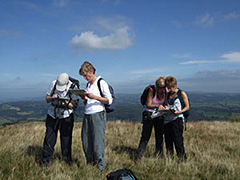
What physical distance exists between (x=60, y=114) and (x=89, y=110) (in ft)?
2.05

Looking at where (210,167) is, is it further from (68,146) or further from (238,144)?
(68,146)

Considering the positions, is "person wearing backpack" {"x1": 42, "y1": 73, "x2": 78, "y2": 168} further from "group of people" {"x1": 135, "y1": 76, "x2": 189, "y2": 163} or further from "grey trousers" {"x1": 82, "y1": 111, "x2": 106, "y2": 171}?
"group of people" {"x1": 135, "y1": 76, "x2": 189, "y2": 163}

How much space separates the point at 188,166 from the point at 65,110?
2.82 m

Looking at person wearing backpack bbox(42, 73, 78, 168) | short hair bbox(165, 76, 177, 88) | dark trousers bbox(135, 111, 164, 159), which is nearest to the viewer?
person wearing backpack bbox(42, 73, 78, 168)

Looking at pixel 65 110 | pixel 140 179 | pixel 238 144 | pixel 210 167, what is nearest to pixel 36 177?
pixel 65 110

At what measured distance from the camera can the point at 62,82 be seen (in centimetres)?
348

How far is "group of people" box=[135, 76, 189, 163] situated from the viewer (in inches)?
158

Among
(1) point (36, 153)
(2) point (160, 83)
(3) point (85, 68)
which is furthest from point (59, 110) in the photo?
(2) point (160, 83)

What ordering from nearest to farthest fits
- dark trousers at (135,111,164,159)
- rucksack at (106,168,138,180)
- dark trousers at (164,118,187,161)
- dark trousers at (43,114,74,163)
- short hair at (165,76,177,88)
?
1. rucksack at (106,168,138,180)
2. dark trousers at (43,114,74,163)
3. short hair at (165,76,177,88)
4. dark trousers at (164,118,187,161)
5. dark trousers at (135,111,164,159)

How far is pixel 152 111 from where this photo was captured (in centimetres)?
420

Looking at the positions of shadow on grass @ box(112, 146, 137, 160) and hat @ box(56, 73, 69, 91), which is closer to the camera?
hat @ box(56, 73, 69, 91)

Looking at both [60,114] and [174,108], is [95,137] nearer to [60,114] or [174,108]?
[60,114]

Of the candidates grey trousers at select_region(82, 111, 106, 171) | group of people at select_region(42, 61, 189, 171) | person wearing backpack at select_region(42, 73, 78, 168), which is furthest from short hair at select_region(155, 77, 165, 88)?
person wearing backpack at select_region(42, 73, 78, 168)

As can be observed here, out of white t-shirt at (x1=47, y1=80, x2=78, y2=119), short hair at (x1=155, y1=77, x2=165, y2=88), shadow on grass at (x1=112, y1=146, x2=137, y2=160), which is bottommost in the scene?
shadow on grass at (x1=112, y1=146, x2=137, y2=160)
